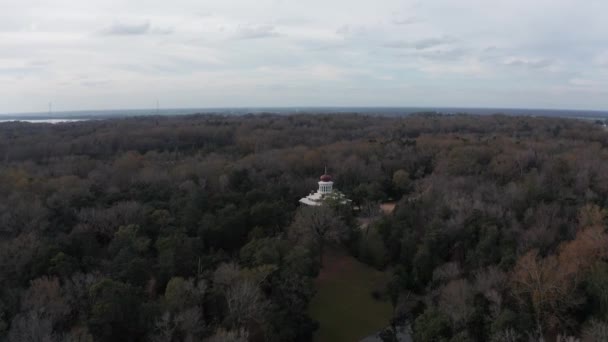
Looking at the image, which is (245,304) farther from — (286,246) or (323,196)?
(323,196)

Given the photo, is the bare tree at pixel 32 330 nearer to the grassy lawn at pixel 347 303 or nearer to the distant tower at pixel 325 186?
the grassy lawn at pixel 347 303

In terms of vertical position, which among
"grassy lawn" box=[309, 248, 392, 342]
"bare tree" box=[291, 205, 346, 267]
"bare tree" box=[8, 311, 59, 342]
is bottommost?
"grassy lawn" box=[309, 248, 392, 342]

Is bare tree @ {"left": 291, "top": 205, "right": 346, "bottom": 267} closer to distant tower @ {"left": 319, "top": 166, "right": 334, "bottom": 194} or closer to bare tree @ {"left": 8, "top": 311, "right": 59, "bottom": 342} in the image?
distant tower @ {"left": 319, "top": 166, "right": 334, "bottom": 194}

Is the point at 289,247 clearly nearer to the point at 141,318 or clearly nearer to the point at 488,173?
the point at 141,318

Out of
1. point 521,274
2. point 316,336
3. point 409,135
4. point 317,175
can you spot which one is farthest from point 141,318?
point 409,135

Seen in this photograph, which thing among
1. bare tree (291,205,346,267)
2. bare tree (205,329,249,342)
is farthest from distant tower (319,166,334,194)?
bare tree (205,329,249,342)

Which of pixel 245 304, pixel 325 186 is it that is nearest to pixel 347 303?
pixel 245 304
